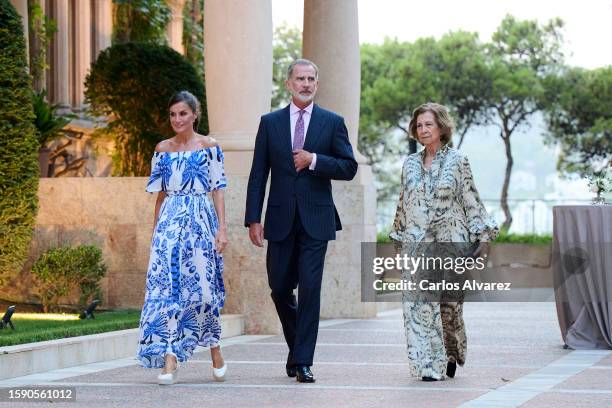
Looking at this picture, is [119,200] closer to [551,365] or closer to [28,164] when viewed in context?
[28,164]

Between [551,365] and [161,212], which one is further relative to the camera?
[551,365]

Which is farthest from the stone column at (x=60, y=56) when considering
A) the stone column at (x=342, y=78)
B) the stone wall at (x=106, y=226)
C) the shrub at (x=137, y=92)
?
the stone wall at (x=106, y=226)

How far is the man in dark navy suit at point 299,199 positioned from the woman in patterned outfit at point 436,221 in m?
0.54

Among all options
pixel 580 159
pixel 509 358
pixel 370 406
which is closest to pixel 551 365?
pixel 509 358

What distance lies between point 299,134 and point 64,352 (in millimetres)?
2762

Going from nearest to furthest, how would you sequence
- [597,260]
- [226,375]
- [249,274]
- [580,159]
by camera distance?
[226,375] → [597,260] → [249,274] → [580,159]

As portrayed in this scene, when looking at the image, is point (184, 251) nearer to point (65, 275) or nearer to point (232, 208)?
point (232, 208)

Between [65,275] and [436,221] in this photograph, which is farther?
[65,275]

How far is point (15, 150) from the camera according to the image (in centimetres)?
1454

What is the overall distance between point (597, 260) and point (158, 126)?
7.61 m

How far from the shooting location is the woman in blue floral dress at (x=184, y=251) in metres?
10.5

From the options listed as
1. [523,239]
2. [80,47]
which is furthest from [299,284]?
[523,239]

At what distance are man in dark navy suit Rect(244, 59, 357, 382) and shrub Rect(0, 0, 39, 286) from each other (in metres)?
4.39

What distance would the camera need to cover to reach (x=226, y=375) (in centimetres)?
1114
